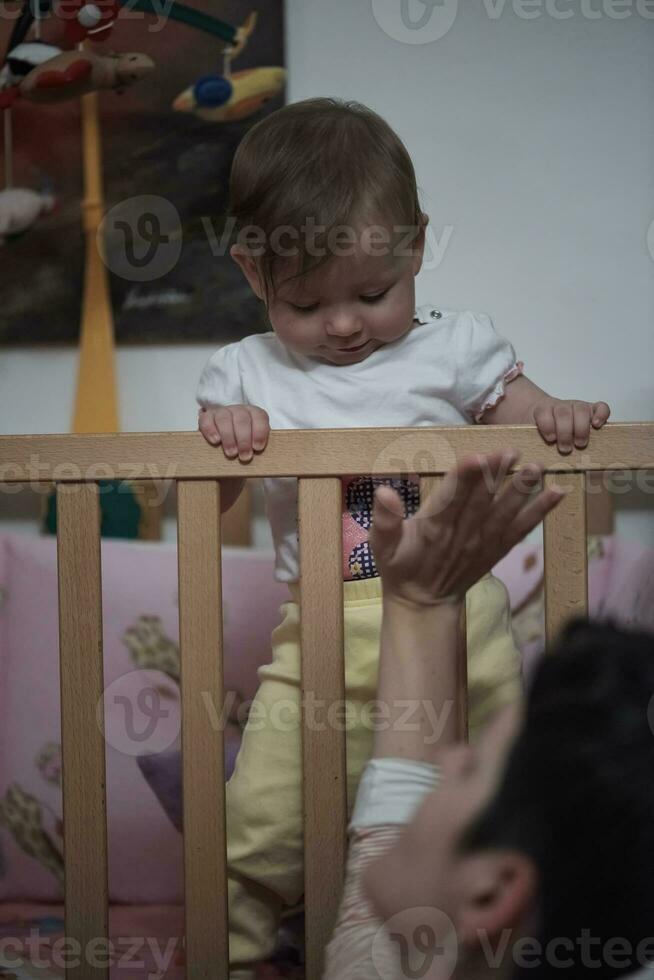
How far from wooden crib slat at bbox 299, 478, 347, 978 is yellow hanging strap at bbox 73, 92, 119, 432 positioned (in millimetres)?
799

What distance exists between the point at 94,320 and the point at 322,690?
903 millimetres

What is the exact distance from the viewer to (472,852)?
1.41ft

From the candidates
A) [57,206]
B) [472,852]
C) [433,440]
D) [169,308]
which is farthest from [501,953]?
[57,206]

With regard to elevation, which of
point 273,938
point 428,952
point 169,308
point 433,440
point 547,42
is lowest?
point 273,938

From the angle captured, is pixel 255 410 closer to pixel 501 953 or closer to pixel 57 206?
pixel 501 953

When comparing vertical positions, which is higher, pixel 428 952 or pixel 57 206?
pixel 57 206

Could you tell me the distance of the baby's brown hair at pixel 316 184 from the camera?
101 cm

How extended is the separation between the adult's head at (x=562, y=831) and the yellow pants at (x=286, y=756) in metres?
0.62

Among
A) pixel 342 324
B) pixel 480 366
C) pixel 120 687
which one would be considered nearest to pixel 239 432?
pixel 342 324

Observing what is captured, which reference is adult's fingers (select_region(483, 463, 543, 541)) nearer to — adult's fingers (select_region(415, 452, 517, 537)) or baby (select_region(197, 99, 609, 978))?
adult's fingers (select_region(415, 452, 517, 537))

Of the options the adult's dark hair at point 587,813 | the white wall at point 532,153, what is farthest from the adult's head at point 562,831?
the white wall at point 532,153

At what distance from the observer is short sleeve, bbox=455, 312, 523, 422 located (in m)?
1.14

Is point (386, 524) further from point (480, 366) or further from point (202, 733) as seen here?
point (480, 366)

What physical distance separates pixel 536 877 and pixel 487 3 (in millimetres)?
1453
